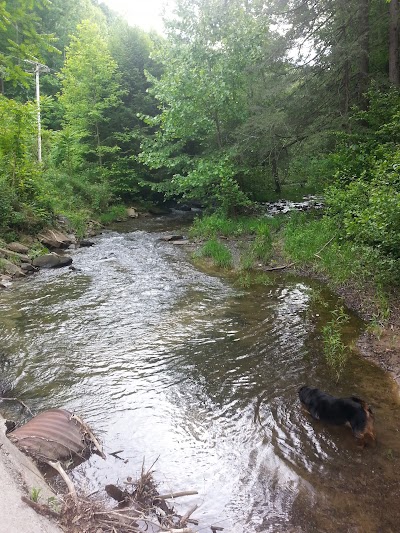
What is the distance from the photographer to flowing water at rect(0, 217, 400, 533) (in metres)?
3.22

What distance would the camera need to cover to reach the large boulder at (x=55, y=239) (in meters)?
13.5

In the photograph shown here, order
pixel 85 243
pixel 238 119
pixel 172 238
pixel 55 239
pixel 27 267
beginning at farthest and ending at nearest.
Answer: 1. pixel 238 119
2. pixel 172 238
3. pixel 85 243
4. pixel 55 239
5. pixel 27 267

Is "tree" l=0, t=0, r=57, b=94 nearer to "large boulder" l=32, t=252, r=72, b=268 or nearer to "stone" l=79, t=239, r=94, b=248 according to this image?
"large boulder" l=32, t=252, r=72, b=268

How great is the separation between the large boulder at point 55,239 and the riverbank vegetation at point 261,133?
0.40 metres

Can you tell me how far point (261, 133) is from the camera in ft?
46.4

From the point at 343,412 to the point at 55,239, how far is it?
478 inches

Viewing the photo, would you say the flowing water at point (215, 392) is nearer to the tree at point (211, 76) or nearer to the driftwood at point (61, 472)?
the driftwood at point (61, 472)

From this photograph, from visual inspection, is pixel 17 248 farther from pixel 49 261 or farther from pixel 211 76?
pixel 211 76

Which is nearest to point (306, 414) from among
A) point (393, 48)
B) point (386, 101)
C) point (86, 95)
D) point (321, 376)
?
point (321, 376)

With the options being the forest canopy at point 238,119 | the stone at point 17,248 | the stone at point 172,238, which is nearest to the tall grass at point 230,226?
the stone at point 172,238

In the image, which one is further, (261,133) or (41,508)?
(261,133)

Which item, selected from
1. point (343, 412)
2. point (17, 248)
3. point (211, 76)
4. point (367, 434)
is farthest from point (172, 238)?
→ point (367, 434)

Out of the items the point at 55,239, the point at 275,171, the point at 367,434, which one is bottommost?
the point at 367,434

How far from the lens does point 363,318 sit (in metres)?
6.72
